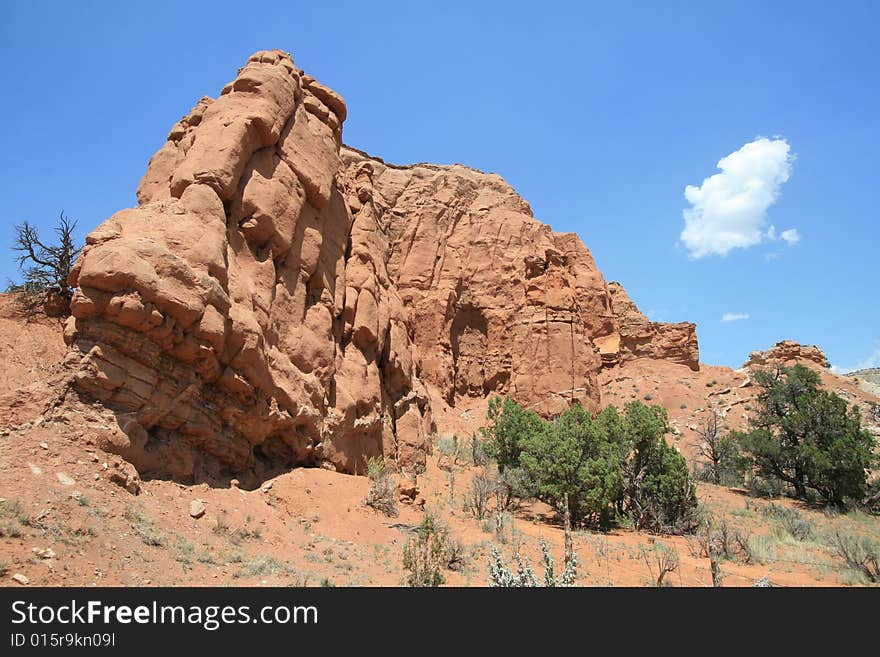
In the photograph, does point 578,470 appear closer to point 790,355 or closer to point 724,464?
point 724,464

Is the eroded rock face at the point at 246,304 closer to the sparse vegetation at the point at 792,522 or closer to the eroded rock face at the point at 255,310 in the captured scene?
the eroded rock face at the point at 255,310

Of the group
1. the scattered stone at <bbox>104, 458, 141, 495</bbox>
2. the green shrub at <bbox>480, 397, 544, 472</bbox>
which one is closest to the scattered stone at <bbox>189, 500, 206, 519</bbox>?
the scattered stone at <bbox>104, 458, 141, 495</bbox>

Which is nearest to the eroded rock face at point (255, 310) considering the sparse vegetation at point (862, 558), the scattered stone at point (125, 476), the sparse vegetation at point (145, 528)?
the scattered stone at point (125, 476)

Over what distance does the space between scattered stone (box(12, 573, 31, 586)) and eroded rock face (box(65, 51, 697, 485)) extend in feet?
13.0

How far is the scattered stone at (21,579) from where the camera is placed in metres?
6.53

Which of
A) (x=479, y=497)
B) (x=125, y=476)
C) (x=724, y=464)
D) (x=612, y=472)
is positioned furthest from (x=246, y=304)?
(x=724, y=464)

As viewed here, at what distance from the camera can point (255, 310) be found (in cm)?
1384

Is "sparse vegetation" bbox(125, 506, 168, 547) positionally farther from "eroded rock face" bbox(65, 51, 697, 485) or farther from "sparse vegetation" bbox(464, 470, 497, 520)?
"sparse vegetation" bbox(464, 470, 497, 520)

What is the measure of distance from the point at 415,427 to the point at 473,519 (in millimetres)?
5797

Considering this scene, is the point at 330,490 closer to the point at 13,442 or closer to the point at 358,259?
the point at 13,442

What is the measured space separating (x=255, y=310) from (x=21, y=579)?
315 inches

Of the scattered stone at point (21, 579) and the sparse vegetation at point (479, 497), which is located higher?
the sparse vegetation at point (479, 497)

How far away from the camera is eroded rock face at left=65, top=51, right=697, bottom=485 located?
426 inches

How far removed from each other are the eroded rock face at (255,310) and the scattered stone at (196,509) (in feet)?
3.49
